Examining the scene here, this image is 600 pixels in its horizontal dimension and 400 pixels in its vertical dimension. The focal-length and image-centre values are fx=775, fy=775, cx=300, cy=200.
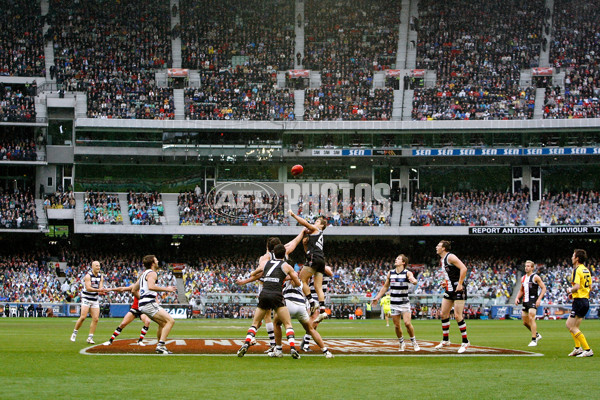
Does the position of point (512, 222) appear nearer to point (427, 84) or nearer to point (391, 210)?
point (391, 210)

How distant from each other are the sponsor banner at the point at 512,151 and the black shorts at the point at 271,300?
44177 millimetres

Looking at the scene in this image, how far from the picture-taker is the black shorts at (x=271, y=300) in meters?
14.9

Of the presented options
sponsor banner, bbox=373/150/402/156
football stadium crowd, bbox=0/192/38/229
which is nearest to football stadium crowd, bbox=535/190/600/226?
sponsor banner, bbox=373/150/402/156

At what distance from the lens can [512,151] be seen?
5712 centimetres

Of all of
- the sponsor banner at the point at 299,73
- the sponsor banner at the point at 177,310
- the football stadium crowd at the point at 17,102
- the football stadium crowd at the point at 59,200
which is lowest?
the sponsor banner at the point at 177,310

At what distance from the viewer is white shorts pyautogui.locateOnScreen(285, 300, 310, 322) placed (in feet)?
50.4

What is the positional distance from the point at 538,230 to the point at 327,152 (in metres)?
16.3

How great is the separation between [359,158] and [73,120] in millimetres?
21783

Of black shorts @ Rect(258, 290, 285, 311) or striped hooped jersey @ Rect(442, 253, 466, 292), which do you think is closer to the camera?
black shorts @ Rect(258, 290, 285, 311)

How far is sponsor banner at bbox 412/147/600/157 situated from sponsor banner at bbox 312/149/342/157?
5.68 metres

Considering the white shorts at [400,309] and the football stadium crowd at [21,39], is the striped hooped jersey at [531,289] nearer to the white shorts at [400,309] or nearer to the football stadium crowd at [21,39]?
the white shorts at [400,309]

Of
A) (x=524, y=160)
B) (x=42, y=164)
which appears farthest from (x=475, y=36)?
(x=42, y=164)

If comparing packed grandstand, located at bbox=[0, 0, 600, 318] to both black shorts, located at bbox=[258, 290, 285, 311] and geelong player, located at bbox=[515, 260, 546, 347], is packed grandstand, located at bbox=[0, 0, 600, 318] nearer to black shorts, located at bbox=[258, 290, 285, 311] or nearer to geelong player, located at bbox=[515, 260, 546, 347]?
geelong player, located at bbox=[515, 260, 546, 347]

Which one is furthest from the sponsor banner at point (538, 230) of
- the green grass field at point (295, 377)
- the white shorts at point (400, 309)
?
the green grass field at point (295, 377)
